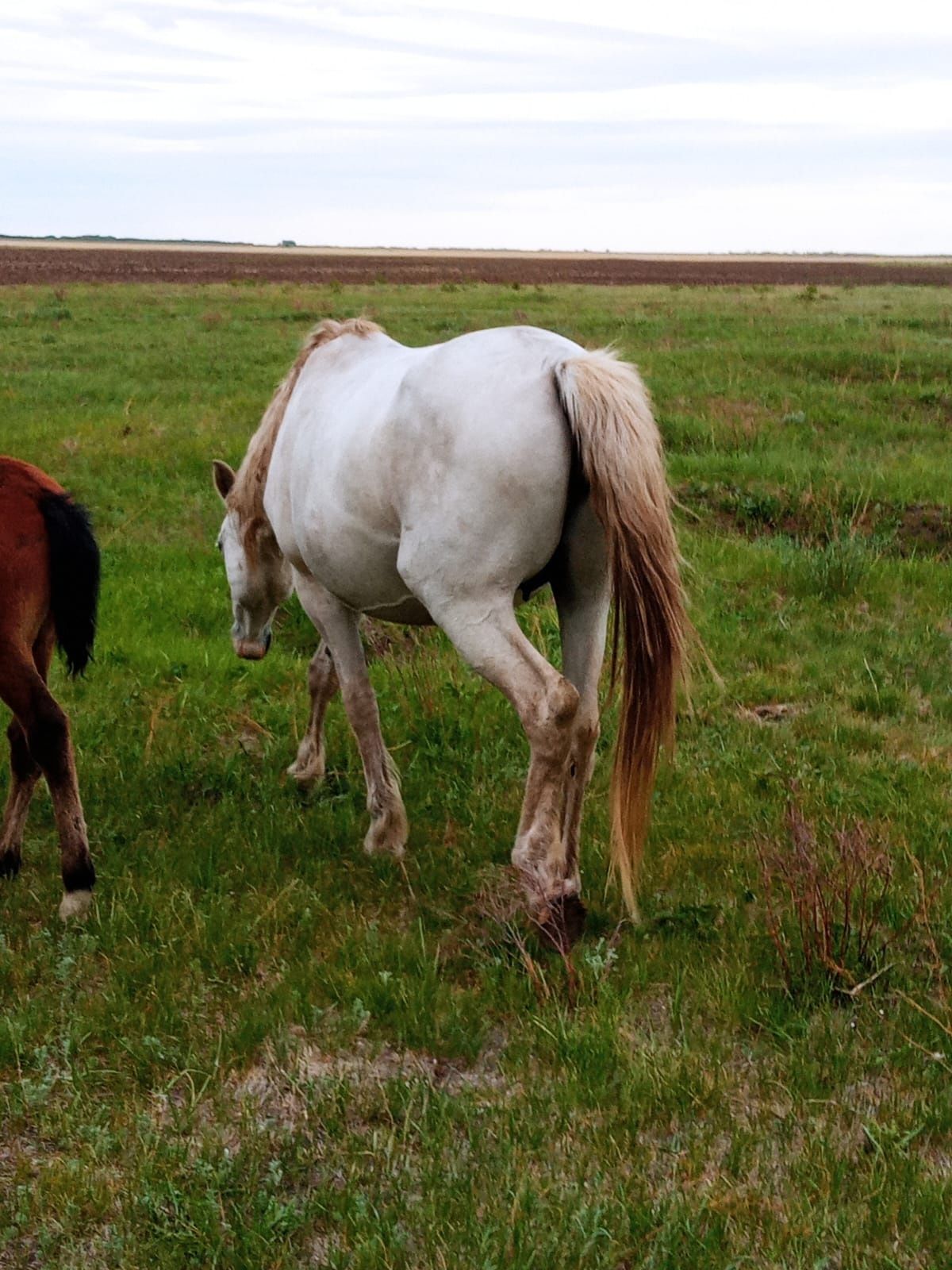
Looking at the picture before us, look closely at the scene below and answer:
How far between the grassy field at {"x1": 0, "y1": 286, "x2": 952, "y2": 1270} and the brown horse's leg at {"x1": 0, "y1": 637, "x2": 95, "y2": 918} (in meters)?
0.11

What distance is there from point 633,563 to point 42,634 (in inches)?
93.6

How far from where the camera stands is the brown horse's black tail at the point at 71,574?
14.8 ft

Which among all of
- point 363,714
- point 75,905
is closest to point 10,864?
point 75,905

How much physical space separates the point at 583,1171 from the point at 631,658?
5.34 ft

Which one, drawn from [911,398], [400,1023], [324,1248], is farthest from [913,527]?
[324,1248]

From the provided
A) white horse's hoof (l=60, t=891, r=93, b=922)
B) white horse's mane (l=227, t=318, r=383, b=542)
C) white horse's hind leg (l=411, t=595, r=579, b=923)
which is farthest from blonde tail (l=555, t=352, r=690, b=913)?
white horse's hoof (l=60, t=891, r=93, b=922)

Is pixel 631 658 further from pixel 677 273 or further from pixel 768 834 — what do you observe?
pixel 677 273

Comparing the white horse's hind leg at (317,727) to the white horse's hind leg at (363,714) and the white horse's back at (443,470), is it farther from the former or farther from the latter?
the white horse's back at (443,470)

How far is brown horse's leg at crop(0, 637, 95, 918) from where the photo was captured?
A: 13.9 ft

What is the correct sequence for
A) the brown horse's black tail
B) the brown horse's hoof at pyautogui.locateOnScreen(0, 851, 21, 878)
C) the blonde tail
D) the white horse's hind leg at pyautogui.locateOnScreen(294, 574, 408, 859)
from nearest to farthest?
the blonde tail → the brown horse's black tail → the brown horse's hoof at pyautogui.locateOnScreen(0, 851, 21, 878) → the white horse's hind leg at pyautogui.locateOnScreen(294, 574, 408, 859)

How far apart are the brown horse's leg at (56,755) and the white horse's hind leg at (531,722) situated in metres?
1.54

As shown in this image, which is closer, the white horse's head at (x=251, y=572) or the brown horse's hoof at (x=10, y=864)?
the brown horse's hoof at (x=10, y=864)

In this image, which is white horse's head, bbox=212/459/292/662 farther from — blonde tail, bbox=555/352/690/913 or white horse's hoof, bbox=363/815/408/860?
blonde tail, bbox=555/352/690/913

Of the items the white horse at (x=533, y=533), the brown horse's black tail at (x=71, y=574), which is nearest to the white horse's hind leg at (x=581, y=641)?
the white horse at (x=533, y=533)
